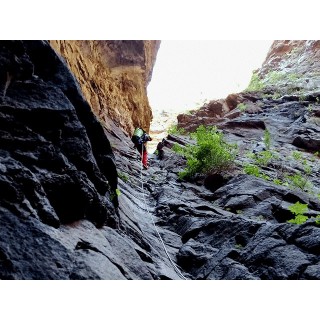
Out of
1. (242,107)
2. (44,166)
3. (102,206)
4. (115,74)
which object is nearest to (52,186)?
(44,166)

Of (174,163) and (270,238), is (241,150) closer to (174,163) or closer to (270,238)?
(174,163)

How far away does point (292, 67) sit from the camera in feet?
106

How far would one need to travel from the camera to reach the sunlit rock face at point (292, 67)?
2736 centimetres

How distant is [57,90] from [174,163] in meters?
11.2

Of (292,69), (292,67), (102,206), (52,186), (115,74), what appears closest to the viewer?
(52,186)

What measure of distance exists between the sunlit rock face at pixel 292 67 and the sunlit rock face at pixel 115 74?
36.7ft

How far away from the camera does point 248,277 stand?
6066 mm

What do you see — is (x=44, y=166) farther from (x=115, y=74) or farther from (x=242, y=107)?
(x=242, y=107)

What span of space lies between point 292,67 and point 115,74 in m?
18.7

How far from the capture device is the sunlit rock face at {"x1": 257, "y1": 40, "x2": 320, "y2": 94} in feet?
89.8

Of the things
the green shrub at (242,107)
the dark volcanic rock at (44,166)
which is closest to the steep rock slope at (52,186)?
the dark volcanic rock at (44,166)

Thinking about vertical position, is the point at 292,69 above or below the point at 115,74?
above

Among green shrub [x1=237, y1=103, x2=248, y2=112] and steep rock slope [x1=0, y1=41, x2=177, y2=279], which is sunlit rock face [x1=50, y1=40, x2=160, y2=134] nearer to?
green shrub [x1=237, y1=103, x2=248, y2=112]

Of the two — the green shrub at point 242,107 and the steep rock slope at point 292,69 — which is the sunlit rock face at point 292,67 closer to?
the steep rock slope at point 292,69
